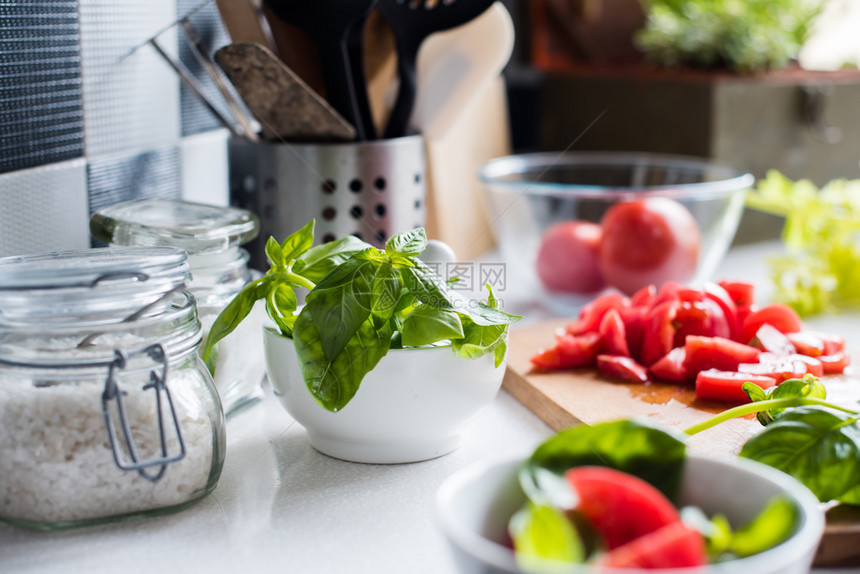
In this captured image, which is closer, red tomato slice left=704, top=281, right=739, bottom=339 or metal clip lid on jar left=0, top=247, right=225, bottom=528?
metal clip lid on jar left=0, top=247, right=225, bottom=528

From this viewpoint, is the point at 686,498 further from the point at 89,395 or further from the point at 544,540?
the point at 89,395

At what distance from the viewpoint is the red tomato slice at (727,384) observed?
2.50ft

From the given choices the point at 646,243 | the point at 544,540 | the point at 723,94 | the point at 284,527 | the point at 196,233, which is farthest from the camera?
the point at 723,94

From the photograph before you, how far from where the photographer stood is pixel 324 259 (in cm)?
68

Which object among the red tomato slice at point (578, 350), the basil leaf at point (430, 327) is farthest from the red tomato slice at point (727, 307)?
the basil leaf at point (430, 327)

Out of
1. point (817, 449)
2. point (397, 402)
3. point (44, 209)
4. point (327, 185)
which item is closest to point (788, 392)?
point (817, 449)

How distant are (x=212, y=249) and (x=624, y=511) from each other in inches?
17.7

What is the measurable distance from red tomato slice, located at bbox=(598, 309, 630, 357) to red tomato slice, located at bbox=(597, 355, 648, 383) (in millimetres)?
11

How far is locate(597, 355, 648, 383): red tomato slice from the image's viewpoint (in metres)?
0.84

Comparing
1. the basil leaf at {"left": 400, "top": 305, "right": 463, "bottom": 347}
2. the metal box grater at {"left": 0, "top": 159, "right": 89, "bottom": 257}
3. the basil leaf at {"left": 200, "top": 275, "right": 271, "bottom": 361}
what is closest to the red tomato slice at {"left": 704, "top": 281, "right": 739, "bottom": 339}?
the basil leaf at {"left": 400, "top": 305, "right": 463, "bottom": 347}

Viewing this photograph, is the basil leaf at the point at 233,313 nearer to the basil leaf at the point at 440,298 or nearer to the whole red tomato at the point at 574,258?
the basil leaf at the point at 440,298

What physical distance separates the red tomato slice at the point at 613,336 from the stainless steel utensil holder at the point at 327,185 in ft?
0.81

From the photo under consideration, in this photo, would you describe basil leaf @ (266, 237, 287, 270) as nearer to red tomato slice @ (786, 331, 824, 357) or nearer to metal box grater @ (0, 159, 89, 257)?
metal box grater @ (0, 159, 89, 257)

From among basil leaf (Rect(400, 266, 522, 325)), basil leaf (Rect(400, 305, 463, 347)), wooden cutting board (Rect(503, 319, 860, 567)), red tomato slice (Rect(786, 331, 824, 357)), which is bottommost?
wooden cutting board (Rect(503, 319, 860, 567))
